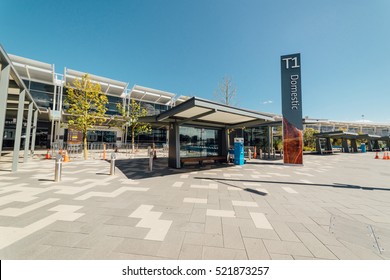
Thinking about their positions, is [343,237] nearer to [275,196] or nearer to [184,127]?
[275,196]

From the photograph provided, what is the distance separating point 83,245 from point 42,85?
3097 cm

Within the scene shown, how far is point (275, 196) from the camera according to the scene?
4.72 metres

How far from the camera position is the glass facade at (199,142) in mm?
10527

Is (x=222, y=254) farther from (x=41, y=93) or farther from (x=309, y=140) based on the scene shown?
(x=309, y=140)

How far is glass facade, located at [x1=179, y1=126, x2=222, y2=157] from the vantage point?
34.5 feet

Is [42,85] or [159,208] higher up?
[42,85]

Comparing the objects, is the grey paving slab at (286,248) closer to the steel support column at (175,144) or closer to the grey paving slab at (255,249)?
the grey paving slab at (255,249)

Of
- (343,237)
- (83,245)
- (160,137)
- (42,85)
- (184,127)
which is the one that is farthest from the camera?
(160,137)

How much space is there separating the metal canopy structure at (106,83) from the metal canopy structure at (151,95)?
158 centimetres

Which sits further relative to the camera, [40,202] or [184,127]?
[184,127]

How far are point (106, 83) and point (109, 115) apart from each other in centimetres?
1024

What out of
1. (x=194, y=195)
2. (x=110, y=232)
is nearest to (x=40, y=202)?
(x=110, y=232)

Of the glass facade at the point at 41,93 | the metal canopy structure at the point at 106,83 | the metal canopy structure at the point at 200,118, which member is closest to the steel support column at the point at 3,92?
the metal canopy structure at the point at 200,118

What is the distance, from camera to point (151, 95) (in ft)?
103
